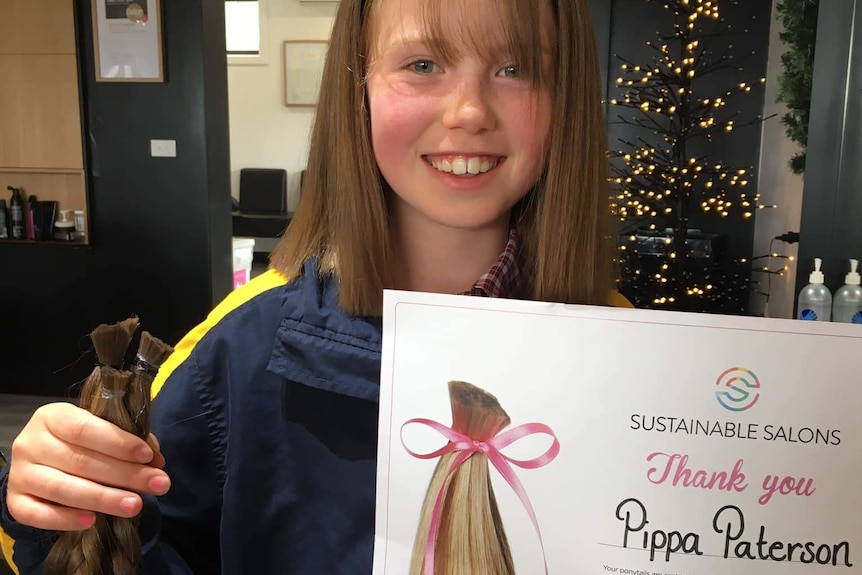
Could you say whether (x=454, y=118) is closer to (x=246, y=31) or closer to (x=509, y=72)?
(x=509, y=72)

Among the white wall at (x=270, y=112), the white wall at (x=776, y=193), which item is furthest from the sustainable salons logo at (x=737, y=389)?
the white wall at (x=270, y=112)

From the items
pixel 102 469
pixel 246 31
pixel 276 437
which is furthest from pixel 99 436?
pixel 246 31

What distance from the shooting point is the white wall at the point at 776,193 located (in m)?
4.17

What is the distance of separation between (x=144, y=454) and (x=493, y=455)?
1.05 feet

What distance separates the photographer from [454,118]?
71cm

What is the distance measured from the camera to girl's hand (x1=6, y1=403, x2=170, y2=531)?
61cm

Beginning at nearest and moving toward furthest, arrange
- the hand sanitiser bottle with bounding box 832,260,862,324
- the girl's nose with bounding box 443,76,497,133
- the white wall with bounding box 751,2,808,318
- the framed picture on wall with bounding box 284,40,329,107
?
the girl's nose with bounding box 443,76,497,133 < the hand sanitiser bottle with bounding box 832,260,862,324 < the white wall with bounding box 751,2,808,318 < the framed picture on wall with bounding box 284,40,329,107

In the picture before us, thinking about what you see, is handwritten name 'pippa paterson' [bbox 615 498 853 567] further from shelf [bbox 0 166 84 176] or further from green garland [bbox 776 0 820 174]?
shelf [bbox 0 166 84 176]

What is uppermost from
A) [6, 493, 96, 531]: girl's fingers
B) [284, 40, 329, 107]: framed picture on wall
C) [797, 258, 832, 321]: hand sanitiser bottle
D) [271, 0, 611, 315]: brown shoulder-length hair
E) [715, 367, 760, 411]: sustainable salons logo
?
[284, 40, 329, 107]: framed picture on wall

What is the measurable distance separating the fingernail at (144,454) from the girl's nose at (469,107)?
44 cm

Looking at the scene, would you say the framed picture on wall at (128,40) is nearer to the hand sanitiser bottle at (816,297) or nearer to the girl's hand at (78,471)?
the hand sanitiser bottle at (816,297)

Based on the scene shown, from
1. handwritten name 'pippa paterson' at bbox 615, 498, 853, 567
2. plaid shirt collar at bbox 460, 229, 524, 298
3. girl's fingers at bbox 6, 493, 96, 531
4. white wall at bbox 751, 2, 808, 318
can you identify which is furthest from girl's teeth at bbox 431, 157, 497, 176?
white wall at bbox 751, 2, 808, 318

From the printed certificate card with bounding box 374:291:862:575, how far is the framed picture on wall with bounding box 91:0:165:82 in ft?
10.7

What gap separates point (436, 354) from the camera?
64 cm
